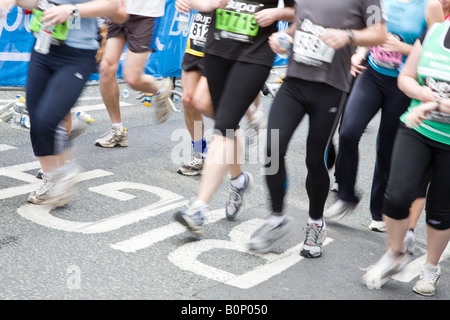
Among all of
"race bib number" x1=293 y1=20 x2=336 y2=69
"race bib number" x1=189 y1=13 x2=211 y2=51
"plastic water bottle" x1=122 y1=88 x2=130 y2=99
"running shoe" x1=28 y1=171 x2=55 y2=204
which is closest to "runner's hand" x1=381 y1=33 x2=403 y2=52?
"race bib number" x1=293 y1=20 x2=336 y2=69

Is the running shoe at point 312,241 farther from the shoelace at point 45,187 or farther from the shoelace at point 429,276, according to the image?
the shoelace at point 45,187

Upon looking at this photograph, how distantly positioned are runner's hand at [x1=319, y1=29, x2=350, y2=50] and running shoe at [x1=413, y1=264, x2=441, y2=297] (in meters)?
1.31

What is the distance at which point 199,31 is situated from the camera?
5273 millimetres

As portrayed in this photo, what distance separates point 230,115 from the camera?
3.93 metres

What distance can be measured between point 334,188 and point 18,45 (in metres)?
3.43

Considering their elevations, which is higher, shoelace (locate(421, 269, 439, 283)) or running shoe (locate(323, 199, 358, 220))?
shoelace (locate(421, 269, 439, 283))

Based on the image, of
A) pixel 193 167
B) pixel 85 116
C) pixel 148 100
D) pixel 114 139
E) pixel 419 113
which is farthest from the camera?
pixel 148 100

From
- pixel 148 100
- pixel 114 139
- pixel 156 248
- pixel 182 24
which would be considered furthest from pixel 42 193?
pixel 182 24

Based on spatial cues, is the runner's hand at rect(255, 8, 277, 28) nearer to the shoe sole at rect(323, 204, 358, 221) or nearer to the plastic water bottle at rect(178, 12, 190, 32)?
the shoe sole at rect(323, 204, 358, 221)

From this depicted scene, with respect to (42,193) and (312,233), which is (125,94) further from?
(312,233)

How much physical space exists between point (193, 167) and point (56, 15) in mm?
2019

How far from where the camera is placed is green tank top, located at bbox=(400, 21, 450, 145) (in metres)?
3.25

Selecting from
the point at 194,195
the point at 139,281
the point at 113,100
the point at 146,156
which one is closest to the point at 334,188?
the point at 194,195
